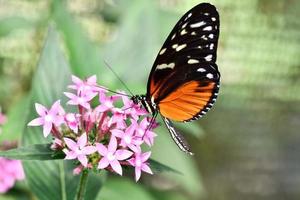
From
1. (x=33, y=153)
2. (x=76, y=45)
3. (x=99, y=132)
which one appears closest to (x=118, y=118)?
(x=99, y=132)

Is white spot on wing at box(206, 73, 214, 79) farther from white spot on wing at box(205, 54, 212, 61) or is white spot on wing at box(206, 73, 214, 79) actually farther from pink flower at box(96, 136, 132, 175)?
pink flower at box(96, 136, 132, 175)

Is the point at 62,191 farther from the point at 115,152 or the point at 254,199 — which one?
the point at 254,199

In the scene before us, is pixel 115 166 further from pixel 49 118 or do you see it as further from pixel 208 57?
pixel 208 57

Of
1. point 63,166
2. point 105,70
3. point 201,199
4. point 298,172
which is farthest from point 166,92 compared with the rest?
point 298,172

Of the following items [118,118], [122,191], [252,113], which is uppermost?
[118,118]

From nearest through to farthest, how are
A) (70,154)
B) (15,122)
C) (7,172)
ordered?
1. (70,154)
2. (7,172)
3. (15,122)

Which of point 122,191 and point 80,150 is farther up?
point 80,150
